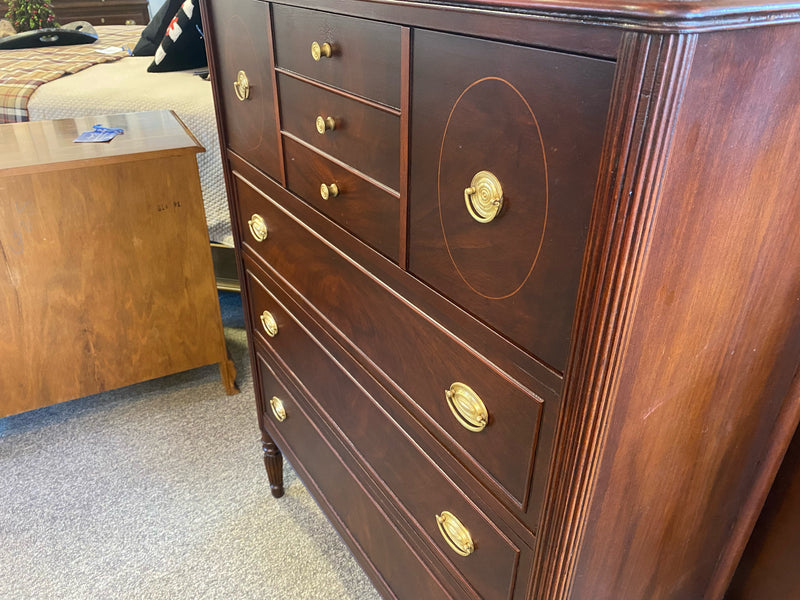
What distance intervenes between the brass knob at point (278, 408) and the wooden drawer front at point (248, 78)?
1.79 feet

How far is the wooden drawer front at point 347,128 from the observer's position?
69 cm

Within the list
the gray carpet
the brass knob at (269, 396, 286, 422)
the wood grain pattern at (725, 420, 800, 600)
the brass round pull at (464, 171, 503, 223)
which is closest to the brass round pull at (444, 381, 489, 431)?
the brass round pull at (464, 171, 503, 223)

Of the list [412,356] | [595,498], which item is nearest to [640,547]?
[595,498]

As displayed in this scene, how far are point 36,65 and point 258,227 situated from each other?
2226 millimetres

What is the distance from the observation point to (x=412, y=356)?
782mm

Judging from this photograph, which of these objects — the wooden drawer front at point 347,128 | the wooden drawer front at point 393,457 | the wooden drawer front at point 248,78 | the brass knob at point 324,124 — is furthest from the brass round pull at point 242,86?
the wooden drawer front at point 393,457

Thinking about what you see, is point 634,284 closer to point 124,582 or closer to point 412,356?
point 412,356

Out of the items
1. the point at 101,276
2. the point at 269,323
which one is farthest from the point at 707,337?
the point at 101,276

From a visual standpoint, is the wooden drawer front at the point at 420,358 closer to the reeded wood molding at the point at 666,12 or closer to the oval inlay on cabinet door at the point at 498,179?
the oval inlay on cabinet door at the point at 498,179

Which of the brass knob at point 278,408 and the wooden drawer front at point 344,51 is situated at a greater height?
the wooden drawer front at point 344,51

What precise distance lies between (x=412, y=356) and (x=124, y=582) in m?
1.03

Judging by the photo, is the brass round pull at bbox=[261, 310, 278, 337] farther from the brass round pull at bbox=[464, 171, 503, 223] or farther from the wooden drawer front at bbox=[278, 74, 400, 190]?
the brass round pull at bbox=[464, 171, 503, 223]

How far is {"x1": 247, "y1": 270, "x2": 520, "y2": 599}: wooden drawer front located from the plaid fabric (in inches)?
69.8

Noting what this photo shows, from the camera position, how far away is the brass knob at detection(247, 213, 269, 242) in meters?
1.12
